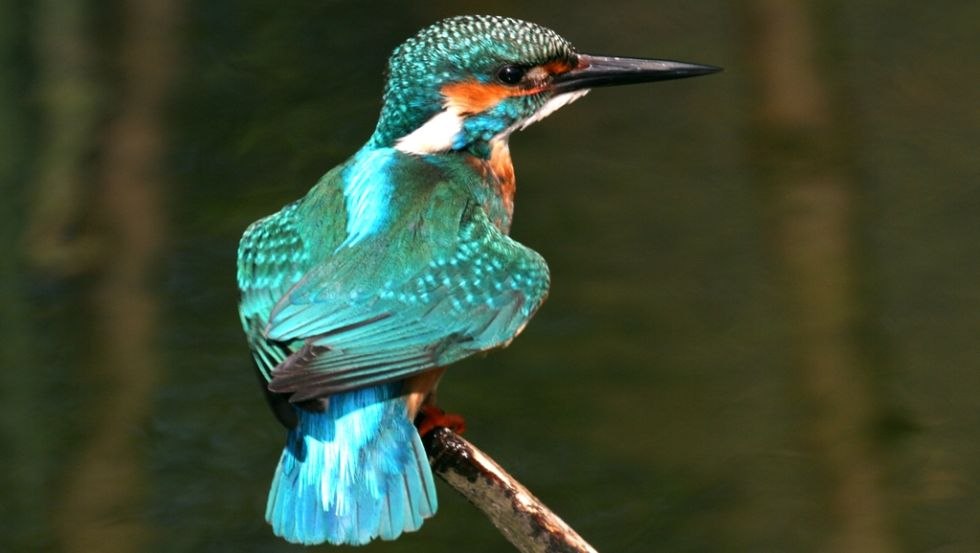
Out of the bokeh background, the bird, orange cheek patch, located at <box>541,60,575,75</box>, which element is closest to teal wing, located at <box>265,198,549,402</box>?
the bird

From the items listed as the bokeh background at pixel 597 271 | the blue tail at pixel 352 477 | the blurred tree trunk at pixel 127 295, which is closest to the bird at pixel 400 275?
the blue tail at pixel 352 477

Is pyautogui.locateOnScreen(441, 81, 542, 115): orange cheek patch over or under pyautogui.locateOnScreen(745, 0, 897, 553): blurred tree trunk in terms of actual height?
over

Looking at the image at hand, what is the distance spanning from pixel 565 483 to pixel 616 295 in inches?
39.4

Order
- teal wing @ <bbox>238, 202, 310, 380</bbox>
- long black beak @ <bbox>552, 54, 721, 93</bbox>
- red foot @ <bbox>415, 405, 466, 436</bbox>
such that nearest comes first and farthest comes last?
teal wing @ <bbox>238, 202, 310, 380</bbox> → red foot @ <bbox>415, 405, 466, 436</bbox> → long black beak @ <bbox>552, 54, 721, 93</bbox>

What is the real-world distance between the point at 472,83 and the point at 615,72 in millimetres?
348

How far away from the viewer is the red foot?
3184mm

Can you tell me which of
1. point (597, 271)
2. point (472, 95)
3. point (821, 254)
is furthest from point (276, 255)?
point (597, 271)

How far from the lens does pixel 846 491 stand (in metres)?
4.76

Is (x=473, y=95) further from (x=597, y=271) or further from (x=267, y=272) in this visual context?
(x=597, y=271)

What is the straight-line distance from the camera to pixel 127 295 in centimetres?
514

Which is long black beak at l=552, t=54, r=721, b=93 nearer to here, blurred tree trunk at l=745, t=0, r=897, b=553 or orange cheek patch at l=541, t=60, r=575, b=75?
orange cheek patch at l=541, t=60, r=575, b=75

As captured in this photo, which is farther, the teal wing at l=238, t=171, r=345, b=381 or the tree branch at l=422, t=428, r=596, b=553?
the teal wing at l=238, t=171, r=345, b=381

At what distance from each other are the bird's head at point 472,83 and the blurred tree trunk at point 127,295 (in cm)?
176

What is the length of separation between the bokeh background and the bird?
1546 millimetres
